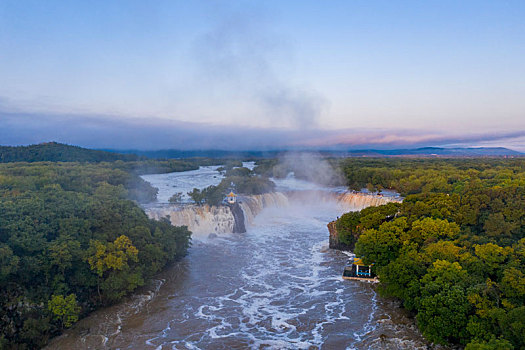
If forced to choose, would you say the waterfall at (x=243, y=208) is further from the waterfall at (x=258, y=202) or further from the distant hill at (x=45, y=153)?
the distant hill at (x=45, y=153)

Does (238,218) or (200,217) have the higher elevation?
(200,217)

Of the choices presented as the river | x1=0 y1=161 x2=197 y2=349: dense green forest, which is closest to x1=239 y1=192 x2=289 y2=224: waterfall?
the river

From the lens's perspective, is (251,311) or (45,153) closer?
(251,311)

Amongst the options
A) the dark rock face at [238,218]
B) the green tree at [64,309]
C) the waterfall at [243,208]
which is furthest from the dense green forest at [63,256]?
the dark rock face at [238,218]

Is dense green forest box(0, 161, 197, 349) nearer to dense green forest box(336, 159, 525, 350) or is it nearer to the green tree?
the green tree

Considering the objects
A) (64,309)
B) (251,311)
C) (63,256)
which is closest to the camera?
(64,309)

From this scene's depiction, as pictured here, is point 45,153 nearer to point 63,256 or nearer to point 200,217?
point 200,217

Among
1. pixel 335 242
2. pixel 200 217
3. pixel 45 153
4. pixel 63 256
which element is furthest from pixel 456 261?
pixel 45 153

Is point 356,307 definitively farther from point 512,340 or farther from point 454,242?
point 512,340
